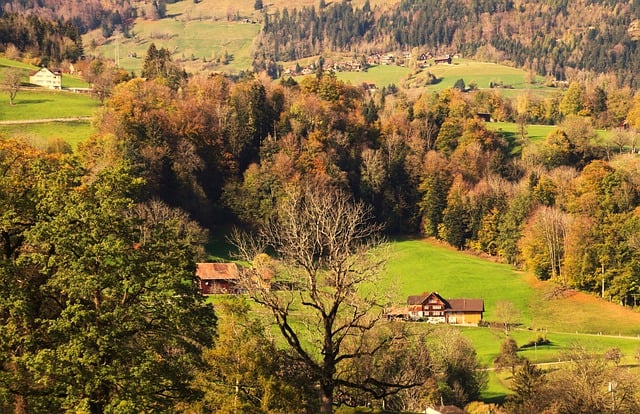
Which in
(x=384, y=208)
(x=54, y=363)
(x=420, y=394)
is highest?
(x=54, y=363)

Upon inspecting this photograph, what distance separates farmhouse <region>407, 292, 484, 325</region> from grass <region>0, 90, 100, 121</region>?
42298 millimetres

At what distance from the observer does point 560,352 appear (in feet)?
195

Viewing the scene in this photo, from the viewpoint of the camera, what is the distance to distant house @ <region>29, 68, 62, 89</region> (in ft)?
347

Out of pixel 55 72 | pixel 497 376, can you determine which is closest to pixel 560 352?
pixel 497 376

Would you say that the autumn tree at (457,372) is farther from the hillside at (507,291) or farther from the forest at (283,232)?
the hillside at (507,291)

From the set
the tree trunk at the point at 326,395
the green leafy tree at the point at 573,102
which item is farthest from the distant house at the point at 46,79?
the tree trunk at the point at 326,395

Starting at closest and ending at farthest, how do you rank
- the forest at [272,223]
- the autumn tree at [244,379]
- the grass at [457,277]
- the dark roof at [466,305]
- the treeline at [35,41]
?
the forest at [272,223], the autumn tree at [244,379], the dark roof at [466,305], the grass at [457,277], the treeline at [35,41]

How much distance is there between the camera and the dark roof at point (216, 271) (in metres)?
67.9

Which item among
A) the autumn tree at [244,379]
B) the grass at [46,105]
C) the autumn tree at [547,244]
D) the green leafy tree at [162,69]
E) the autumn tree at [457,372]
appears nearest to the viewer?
the autumn tree at [244,379]

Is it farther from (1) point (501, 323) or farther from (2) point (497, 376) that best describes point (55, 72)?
(2) point (497, 376)

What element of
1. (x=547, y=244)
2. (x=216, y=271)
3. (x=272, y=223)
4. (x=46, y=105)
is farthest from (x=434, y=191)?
(x=46, y=105)

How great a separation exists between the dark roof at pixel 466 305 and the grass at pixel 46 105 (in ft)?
145

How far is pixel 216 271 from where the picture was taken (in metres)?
69.1

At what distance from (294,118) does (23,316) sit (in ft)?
245
